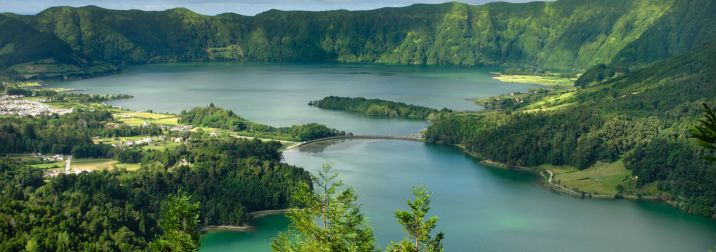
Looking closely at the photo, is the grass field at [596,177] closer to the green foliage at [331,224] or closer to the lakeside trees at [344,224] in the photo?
the lakeside trees at [344,224]

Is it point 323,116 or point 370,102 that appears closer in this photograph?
point 323,116

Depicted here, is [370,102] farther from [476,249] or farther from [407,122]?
[476,249]

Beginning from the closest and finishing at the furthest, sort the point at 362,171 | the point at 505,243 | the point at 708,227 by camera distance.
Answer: the point at 505,243 < the point at 708,227 < the point at 362,171

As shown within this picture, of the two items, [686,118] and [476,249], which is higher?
[686,118]

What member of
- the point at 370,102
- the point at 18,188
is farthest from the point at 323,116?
the point at 18,188

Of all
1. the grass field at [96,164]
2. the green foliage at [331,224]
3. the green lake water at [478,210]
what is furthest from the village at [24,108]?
the green foliage at [331,224]

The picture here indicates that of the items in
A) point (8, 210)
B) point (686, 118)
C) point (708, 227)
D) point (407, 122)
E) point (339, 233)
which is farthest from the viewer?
point (407, 122)

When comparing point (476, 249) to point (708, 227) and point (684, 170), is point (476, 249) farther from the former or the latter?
point (684, 170)
